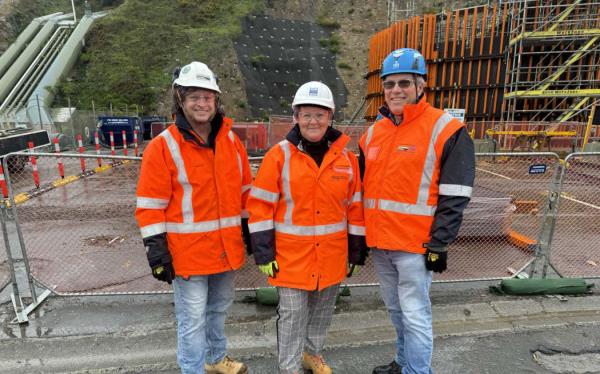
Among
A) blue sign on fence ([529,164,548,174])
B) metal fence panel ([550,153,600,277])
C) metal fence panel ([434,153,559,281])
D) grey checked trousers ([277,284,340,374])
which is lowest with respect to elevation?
metal fence panel ([550,153,600,277])

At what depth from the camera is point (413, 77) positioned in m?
2.41

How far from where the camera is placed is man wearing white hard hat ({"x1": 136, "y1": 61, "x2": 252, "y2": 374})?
2.30 m

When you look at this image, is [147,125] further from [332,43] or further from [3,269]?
[332,43]

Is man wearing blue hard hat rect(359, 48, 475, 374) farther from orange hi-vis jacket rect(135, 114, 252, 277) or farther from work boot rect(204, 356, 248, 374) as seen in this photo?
work boot rect(204, 356, 248, 374)

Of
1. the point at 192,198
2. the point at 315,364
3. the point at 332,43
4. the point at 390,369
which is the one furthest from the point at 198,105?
the point at 332,43

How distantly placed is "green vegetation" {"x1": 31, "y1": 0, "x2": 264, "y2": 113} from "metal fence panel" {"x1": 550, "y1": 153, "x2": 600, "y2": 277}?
2585 centimetres

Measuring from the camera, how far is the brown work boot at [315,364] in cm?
277

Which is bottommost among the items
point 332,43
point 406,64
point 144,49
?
point 406,64

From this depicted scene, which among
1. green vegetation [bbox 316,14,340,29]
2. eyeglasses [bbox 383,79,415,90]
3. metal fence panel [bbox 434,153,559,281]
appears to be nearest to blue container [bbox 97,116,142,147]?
metal fence panel [bbox 434,153,559,281]

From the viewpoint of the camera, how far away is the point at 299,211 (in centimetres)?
244

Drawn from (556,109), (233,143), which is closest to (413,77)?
(233,143)

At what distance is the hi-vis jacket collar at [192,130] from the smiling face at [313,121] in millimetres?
577

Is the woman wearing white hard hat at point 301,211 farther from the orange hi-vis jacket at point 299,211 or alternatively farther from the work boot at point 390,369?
the work boot at point 390,369

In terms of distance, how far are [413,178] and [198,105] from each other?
151cm
